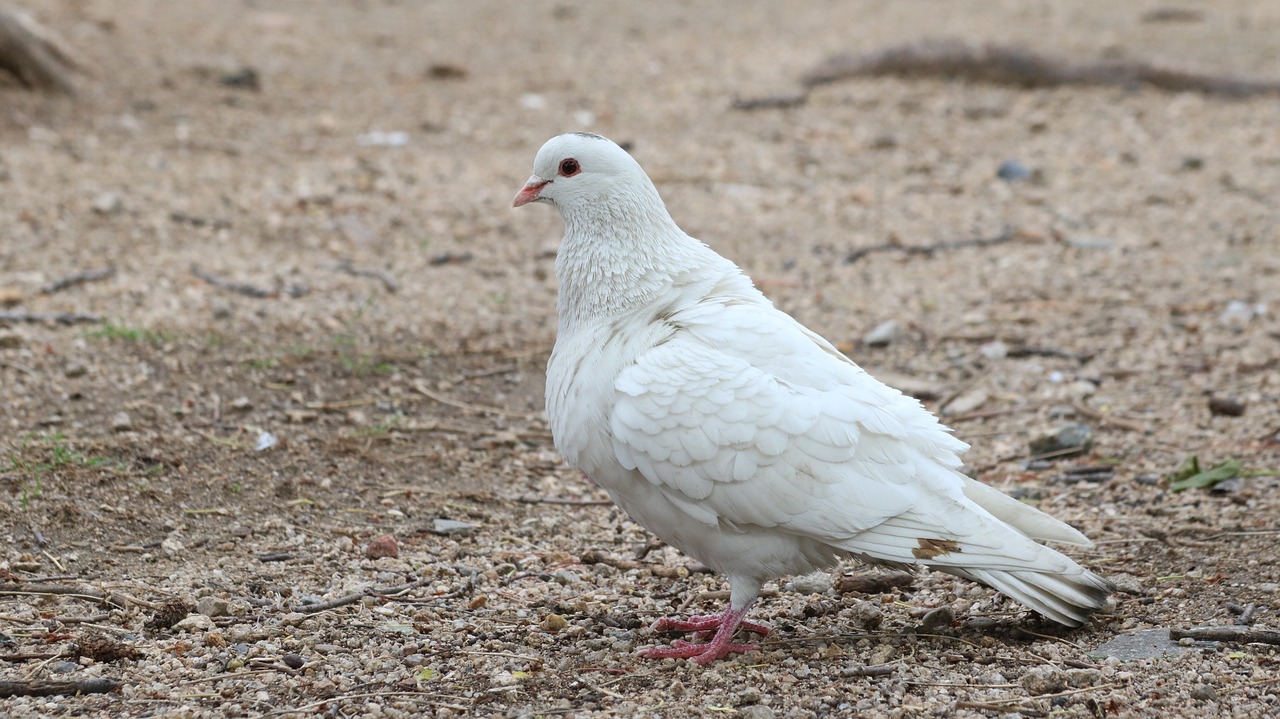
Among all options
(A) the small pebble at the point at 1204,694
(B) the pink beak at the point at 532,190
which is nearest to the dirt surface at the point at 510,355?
(A) the small pebble at the point at 1204,694

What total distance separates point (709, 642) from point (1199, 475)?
2137 millimetres

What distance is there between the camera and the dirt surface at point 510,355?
3.50 meters

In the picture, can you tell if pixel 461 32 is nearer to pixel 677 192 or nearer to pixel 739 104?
pixel 739 104

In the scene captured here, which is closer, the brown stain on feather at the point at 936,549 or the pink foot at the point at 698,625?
the brown stain on feather at the point at 936,549

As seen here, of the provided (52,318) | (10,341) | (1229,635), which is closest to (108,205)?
(52,318)

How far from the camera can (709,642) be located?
12.2ft

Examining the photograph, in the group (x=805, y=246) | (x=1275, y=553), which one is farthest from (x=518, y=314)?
(x=1275, y=553)

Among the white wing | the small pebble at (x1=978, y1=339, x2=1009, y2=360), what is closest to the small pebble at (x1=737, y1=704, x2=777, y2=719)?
the white wing

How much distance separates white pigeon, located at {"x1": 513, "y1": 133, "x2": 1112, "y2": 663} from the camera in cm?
345

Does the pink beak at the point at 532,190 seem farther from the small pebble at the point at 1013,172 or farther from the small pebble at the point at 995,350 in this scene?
the small pebble at the point at 1013,172

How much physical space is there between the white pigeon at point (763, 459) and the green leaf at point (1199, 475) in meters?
1.26

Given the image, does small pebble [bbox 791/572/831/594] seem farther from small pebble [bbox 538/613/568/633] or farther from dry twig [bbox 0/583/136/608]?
dry twig [bbox 0/583/136/608]

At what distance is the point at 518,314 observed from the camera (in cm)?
680

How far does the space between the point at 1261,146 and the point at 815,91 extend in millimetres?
3712
